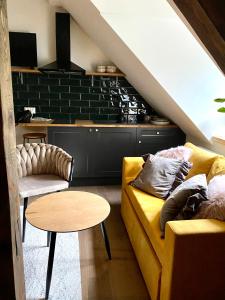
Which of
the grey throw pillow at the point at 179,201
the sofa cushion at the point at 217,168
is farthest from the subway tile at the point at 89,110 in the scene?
the grey throw pillow at the point at 179,201

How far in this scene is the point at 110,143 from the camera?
143 inches

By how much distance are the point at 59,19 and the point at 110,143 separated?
2003 mm

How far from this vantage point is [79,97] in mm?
4117

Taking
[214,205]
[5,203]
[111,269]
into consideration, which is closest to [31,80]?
[111,269]

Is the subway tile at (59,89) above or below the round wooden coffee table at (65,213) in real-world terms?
above

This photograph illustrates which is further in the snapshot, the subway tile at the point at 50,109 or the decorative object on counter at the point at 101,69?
the subway tile at the point at 50,109

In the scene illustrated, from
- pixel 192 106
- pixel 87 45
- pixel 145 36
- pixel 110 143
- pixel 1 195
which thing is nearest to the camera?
pixel 1 195

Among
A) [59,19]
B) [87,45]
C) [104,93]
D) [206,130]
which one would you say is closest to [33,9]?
[59,19]

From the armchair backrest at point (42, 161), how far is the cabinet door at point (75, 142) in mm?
694

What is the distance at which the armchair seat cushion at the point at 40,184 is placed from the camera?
2363 mm

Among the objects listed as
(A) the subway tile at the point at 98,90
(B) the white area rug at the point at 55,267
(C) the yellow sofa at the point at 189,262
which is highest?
(A) the subway tile at the point at 98,90

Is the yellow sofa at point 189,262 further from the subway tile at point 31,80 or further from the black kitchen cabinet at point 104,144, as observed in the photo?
the subway tile at point 31,80

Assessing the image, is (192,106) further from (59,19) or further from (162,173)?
(59,19)

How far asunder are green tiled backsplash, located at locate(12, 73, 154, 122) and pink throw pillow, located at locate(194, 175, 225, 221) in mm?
2437
